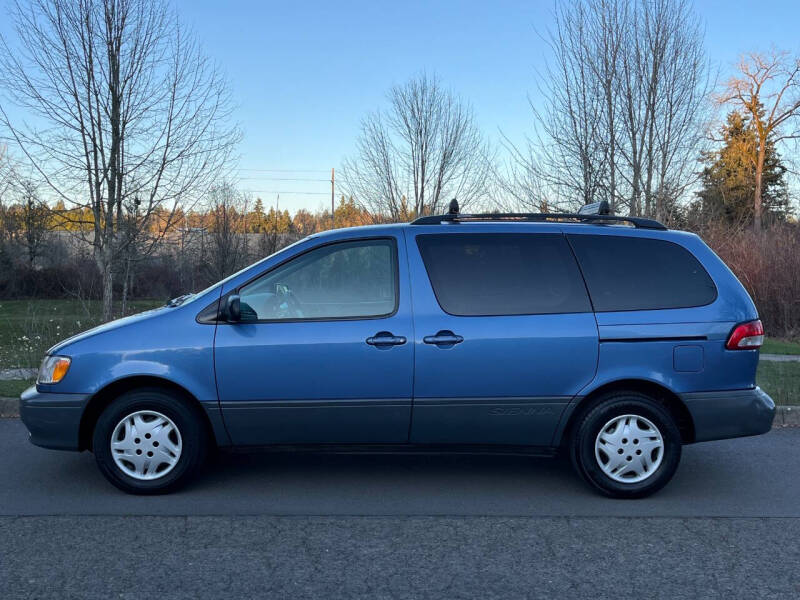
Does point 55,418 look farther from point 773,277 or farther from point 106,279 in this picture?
point 773,277

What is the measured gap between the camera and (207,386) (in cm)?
457

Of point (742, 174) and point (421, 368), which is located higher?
point (742, 174)

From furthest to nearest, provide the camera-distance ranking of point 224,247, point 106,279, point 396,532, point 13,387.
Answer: point 224,247, point 106,279, point 13,387, point 396,532

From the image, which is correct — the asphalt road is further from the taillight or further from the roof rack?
the roof rack

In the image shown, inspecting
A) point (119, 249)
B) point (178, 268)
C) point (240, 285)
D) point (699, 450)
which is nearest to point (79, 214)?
point (119, 249)

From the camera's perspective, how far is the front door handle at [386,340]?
4547mm

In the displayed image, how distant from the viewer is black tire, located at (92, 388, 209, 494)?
181 inches

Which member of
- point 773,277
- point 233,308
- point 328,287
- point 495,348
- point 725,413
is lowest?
point 725,413

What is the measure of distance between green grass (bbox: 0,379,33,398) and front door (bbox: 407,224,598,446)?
194 inches

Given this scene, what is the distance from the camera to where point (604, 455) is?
4633 millimetres

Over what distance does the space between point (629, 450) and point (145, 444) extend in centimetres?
296

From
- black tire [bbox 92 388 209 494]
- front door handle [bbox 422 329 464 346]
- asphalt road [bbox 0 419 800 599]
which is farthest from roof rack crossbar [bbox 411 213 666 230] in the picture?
black tire [bbox 92 388 209 494]

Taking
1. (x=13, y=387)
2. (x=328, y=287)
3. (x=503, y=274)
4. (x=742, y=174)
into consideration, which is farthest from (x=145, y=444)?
(x=742, y=174)

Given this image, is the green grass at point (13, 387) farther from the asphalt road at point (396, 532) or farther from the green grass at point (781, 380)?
the green grass at point (781, 380)
